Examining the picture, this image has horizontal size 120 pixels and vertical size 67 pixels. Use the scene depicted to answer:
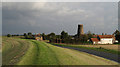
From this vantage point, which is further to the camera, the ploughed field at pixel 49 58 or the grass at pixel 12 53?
the grass at pixel 12 53

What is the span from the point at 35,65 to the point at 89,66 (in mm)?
6042

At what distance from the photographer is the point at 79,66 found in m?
11.1

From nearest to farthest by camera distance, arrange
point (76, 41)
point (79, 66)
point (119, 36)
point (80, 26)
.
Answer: point (79, 66)
point (76, 41)
point (119, 36)
point (80, 26)

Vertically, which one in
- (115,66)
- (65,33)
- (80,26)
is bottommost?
(115,66)

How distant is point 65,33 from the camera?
360ft

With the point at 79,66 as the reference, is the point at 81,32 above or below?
above

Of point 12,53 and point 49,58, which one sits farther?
point 12,53

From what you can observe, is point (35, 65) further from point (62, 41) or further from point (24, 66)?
point (62, 41)

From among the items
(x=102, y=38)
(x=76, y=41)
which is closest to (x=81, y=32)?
(x=102, y=38)

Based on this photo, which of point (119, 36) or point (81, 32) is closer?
point (119, 36)

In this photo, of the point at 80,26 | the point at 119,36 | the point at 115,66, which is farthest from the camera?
the point at 80,26

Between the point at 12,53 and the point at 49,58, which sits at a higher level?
the point at 49,58

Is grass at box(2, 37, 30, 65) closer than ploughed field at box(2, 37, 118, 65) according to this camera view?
No

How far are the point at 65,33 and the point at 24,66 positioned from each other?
100m
